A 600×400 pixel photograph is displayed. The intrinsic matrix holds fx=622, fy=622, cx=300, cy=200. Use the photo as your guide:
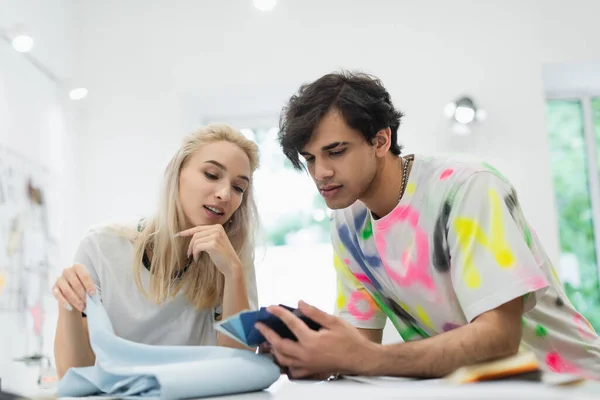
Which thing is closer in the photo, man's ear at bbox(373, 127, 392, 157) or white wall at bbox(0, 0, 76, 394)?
man's ear at bbox(373, 127, 392, 157)

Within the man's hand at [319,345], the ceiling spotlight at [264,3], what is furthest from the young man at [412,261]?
the ceiling spotlight at [264,3]

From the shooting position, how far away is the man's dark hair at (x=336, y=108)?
135 centimetres

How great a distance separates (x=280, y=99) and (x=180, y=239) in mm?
1890

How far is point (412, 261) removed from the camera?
1.27 meters

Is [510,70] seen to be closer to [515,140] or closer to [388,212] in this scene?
[515,140]

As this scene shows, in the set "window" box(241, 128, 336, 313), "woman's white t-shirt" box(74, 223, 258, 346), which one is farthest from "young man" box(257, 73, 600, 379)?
"window" box(241, 128, 336, 313)

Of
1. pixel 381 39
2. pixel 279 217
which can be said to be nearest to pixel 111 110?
pixel 279 217

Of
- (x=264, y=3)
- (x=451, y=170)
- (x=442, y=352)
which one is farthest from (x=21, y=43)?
(x=442, y=352)

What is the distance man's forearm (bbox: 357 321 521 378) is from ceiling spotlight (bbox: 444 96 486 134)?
1907 mm

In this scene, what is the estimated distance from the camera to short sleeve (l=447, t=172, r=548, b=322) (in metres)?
1.06

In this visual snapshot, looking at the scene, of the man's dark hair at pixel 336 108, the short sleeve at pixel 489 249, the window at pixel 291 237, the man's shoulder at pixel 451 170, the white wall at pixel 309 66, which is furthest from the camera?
the window at pixel 291 237

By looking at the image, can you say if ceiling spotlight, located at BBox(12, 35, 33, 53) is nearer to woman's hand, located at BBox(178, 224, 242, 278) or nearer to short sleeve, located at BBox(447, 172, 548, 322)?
woman's hand, located at BBox(178, 224, 242, 278)

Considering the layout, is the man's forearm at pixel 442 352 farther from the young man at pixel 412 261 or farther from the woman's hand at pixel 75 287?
the woman's hand at pixel 75 287

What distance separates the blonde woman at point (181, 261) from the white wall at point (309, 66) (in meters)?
1.54
